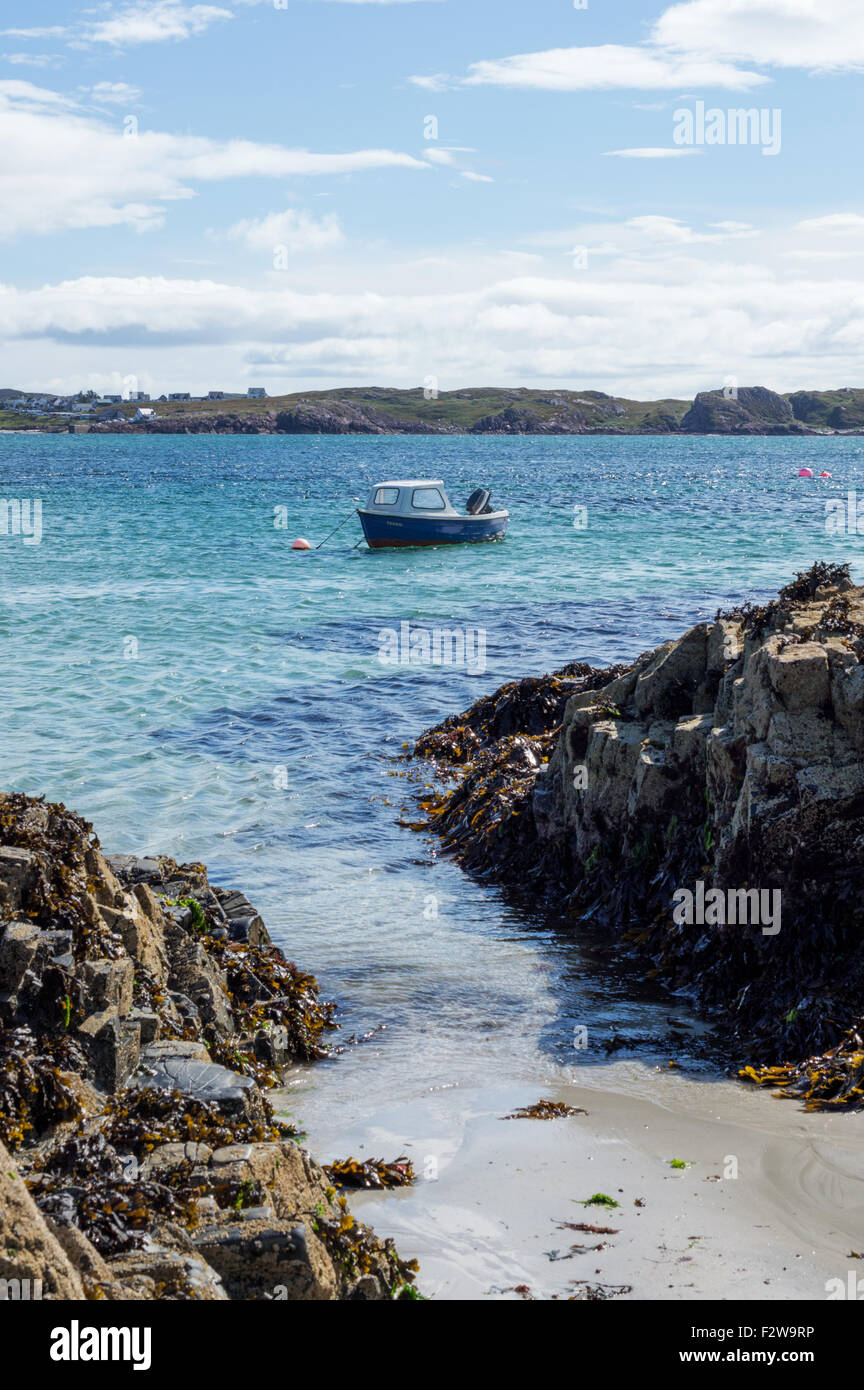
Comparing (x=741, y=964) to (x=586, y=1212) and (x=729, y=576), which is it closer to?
(x=586, y=1212)

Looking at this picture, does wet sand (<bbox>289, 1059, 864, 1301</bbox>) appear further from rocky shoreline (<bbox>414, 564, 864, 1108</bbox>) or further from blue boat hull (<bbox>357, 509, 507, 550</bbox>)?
blue boat hull (<bbox>357, 509, 507, 550</bbox>)

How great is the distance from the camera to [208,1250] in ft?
15.4

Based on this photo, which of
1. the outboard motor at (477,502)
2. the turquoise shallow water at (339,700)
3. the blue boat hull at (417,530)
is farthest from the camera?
the outboard motor at (477,502)

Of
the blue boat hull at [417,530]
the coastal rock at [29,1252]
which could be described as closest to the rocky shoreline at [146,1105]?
the coastal rock at [29,1252]

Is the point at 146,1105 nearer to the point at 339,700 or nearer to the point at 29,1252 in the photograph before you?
the point at 29,1252

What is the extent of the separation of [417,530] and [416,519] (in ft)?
1.56

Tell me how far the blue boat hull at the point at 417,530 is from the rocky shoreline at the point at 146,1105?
102ft

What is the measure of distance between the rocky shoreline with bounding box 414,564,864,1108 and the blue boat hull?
26.3m

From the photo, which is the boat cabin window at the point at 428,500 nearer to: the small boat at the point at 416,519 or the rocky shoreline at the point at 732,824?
the small boat at the point at 416,519

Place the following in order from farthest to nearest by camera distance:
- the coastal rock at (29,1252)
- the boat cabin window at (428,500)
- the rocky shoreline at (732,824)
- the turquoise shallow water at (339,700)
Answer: the boat cabin window at (428,500) < the turquoise shallow water at (339,700) < the rocky shoreline at (732,824) < the coastal rock at (29,1252)

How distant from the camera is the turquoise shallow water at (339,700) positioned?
9.52 m

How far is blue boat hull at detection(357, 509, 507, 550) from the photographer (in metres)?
39.7

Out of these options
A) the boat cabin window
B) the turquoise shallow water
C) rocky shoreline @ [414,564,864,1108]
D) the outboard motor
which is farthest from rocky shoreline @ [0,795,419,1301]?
the outboard motor

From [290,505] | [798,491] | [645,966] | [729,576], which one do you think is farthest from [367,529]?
[798,491]
